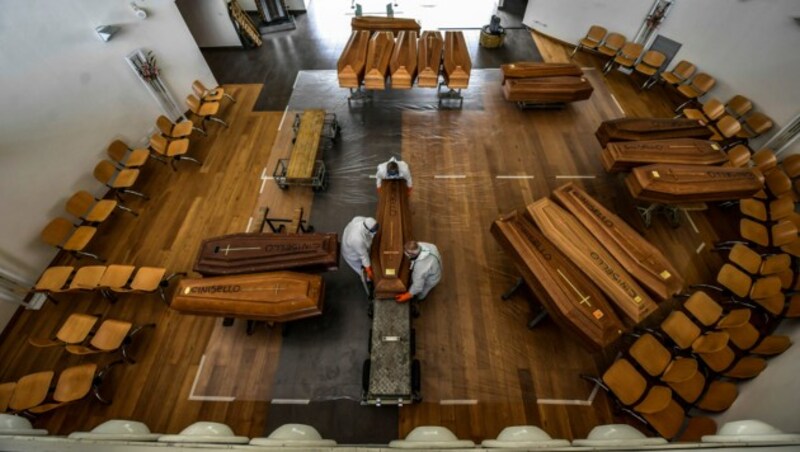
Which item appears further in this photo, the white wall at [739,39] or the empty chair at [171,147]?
the empty chair at [171,147]

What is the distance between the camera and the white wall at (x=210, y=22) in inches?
293

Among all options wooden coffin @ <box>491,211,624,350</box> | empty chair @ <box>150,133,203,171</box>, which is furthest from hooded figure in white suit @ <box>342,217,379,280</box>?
empty chair @ <box>150,133,203,171</box>

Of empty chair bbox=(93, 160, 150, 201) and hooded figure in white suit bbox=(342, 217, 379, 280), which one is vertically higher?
empty chair bbox=(93, 160, 150, 201)

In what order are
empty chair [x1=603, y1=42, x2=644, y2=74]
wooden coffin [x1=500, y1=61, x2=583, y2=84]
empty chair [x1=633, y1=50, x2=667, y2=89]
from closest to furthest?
wooden coffin [x1=500, y1=61, x2=583, y2=84] → empty chair [x1=633, y1=50, x2=667, y2=89] → empty chair [x1=603, y1=42, x2=644, y2=74]

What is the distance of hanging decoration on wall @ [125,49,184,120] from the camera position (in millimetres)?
5332

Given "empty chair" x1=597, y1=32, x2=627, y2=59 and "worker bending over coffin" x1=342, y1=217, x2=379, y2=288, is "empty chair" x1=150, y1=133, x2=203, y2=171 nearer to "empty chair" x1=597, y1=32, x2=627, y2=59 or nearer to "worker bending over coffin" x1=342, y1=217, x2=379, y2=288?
"worker bending over coffin" x1=342, y1=217, x2=379, y2=288

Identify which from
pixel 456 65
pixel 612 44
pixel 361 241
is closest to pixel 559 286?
pixel 361 241

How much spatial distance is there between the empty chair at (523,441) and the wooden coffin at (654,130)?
4.49 metres

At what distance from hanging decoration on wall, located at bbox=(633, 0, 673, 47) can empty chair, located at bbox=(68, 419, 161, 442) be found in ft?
31.9

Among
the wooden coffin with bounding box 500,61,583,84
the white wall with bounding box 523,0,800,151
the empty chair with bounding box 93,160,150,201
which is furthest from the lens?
the wooden coffin with bounding box 500,61,583,84

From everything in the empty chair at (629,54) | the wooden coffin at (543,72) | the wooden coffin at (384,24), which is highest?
the wooden coffin at (384,24)

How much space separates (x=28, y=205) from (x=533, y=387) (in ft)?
21.7

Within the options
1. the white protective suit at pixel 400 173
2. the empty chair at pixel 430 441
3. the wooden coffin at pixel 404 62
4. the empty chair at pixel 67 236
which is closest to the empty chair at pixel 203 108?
the empty chair at pixel 67 236

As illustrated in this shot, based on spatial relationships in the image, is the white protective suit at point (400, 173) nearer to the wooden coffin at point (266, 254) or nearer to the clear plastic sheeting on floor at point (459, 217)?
the clear plastic sheeting on floor at point (459, 217)
